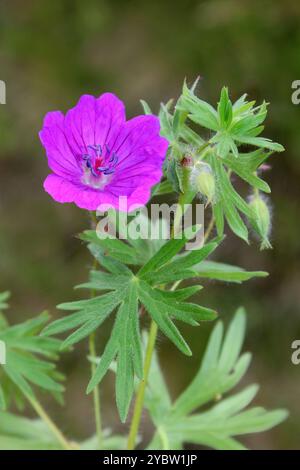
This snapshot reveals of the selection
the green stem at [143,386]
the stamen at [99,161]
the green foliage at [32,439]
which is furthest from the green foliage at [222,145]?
the green foliage at [32,439]

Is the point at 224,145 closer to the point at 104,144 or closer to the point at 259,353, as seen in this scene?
the point at 104,144

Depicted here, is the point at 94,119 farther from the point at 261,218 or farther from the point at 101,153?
the point at 261,218

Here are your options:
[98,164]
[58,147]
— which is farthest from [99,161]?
[58,147]

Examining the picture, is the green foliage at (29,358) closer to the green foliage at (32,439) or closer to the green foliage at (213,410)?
the green foliage at (32,439)

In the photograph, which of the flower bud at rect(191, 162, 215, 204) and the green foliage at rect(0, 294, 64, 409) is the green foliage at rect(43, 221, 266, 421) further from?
the green foliage at rect(0, 294, 64, 409)

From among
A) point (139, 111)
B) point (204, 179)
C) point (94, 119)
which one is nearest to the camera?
point (204, 179)

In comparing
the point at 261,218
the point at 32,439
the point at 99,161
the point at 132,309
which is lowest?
the point at 32,439

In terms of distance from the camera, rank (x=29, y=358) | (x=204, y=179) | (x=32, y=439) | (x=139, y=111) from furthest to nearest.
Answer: (x=139, y=111), (x=32, y=439), (x=29, y=358), (x=204, y=179)

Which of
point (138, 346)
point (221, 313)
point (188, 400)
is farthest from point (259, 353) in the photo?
point (138, 346)
